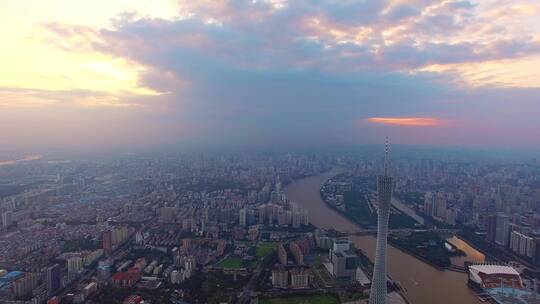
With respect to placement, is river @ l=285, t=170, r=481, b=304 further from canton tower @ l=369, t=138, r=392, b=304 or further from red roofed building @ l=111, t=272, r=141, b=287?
red roofed building @ l=111, t=272, r=141, b=287

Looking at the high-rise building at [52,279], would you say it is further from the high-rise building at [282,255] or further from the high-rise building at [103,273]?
the high-rise building at [282,255]

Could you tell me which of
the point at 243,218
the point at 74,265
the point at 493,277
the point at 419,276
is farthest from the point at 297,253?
the point at 74,265

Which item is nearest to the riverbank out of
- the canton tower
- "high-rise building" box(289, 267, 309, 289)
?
"high-rise building" box(289, 267, 309, 289)

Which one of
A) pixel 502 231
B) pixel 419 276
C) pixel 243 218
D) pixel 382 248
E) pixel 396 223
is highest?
pixel 382 248

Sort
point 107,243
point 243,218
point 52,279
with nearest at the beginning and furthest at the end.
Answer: point 52,279
point 107,243
point 243,218

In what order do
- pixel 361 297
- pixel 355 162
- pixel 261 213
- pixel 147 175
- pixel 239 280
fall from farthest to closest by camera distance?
pixel 355 162, pixel 147 175, pixel 261 213, pixel 239 280, pixel 361 297

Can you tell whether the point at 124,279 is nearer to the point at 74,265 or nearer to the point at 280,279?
the point at 74,265

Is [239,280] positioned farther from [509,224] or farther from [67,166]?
[67,166]

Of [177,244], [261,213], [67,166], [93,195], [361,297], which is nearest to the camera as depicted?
[361,297]

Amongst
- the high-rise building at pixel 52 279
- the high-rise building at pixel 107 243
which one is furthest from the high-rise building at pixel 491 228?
the high-rise building at pixel 52 279

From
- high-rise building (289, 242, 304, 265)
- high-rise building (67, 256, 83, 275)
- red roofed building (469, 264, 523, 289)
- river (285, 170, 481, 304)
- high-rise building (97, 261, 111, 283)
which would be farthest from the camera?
high-rise building (289, 242, 304, 265)

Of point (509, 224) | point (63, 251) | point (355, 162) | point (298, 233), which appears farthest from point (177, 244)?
point (355, 162)
